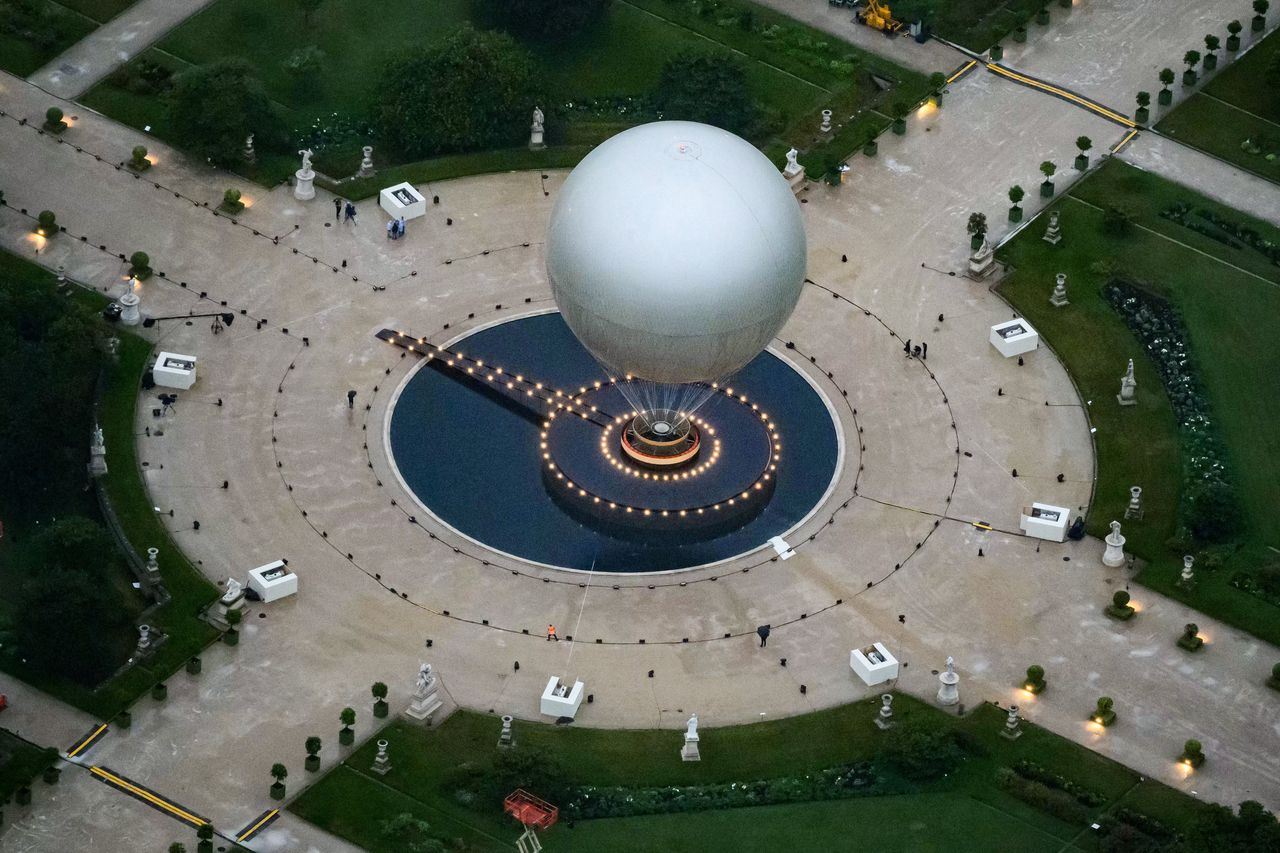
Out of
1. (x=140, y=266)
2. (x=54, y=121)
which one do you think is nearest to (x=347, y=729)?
(x=140, y=266)

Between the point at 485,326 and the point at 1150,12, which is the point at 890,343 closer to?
the point at 485,326

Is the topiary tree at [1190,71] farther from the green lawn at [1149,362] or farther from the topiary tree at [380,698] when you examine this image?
the topiary tree at [380,698]

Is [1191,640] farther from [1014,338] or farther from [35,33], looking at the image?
[35,33]

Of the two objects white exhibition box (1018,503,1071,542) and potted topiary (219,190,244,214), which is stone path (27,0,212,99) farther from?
white exhibition box (1018,503,1071,542)

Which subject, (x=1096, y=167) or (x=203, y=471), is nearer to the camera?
(x=203, y=471)

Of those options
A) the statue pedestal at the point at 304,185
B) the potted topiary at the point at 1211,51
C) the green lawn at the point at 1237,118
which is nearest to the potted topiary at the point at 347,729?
the statue pedestal at the point at 304,185

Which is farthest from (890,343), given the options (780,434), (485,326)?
(485,326)
